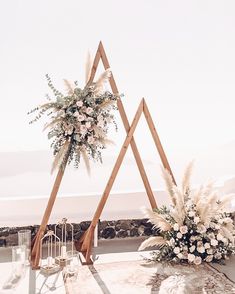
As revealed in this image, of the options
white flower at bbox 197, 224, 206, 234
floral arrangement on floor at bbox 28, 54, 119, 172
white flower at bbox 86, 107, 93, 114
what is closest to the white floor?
white flower at bbox 197, 224, 206, 234

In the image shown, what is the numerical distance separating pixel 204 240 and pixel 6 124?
9.90 ft

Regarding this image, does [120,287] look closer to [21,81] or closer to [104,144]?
[104,144]

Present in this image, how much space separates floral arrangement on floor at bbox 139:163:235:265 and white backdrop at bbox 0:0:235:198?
900 millimetres

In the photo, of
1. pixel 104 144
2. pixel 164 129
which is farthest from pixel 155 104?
pixel 104 144

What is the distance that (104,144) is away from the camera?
11.5ft

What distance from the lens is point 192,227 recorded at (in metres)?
3.48

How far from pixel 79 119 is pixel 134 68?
7.83 ft

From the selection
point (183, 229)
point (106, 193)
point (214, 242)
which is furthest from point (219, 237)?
point (106, 193)

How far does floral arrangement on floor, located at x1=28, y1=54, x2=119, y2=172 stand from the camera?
3354mm

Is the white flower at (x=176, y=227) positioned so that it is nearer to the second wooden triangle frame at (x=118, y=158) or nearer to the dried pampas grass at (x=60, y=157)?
the second wooden triangle frame at (x=118, y=158)

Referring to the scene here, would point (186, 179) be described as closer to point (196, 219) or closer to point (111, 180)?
point (196, 219)

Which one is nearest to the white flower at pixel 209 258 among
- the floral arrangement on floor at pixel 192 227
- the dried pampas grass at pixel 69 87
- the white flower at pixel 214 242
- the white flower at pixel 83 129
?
the floral arrangement on floor at pixel 192 227

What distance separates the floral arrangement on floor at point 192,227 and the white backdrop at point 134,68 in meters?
0.90

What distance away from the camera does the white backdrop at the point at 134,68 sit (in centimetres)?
478
